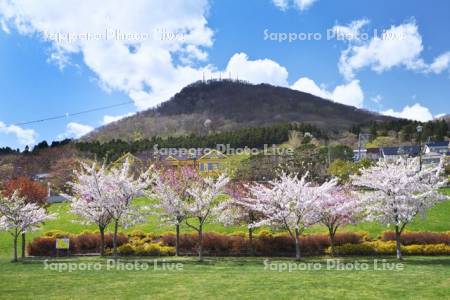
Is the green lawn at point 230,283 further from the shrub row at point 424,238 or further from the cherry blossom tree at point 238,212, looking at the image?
the cherry blossom tree at point 238,212

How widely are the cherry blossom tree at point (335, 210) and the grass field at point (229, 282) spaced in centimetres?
314

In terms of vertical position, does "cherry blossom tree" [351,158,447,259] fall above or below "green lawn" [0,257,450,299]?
above

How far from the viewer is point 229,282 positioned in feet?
52.1

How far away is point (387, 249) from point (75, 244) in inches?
730

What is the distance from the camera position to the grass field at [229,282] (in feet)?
45.3

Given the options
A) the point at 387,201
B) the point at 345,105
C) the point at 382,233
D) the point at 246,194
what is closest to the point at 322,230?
the point at 382,233

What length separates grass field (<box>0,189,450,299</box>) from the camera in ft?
45.3

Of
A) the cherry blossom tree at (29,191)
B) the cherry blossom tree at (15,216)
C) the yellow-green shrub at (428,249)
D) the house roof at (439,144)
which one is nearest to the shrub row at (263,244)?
the yellow-green shrub at (428,249)

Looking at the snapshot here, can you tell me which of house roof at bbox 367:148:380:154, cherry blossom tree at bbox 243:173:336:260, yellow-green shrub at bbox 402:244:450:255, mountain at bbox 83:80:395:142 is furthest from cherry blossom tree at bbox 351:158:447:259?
mountain at bbox 83:80:395:142

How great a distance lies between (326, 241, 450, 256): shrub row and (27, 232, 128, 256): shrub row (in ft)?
44.5

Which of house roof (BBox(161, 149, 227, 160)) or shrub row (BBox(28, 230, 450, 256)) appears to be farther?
house roof (BBox(161, 149, 227, 160))

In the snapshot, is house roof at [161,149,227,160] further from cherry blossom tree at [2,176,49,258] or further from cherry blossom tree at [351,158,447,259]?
cherry blossom tree at [351,158,447,259]

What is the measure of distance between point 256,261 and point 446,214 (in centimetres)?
1868

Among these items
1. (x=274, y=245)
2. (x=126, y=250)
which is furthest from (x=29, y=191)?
(x=274, y=245)
